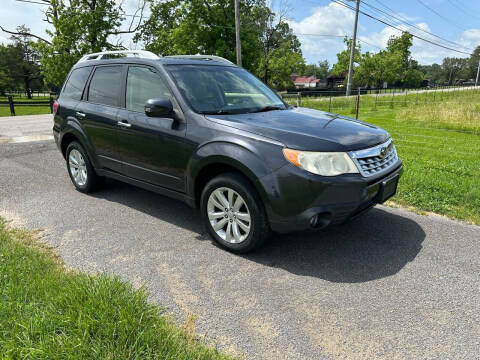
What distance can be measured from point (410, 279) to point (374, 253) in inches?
19.2

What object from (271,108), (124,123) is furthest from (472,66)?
(124,123)

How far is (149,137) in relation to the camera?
4.03 meters

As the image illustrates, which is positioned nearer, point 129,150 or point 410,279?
point 410,279

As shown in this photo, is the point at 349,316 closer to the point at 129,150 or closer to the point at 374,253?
the point at 374,253

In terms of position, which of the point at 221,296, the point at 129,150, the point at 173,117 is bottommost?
the point at 221,296

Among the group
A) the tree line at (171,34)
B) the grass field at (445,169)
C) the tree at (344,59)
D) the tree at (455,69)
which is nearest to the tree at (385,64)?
the tree at (344,59)

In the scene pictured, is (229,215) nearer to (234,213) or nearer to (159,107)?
(234,213)

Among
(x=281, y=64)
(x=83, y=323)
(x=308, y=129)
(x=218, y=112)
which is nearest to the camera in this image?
(x=83, y=323)

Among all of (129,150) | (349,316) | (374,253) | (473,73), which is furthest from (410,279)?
(473,73)

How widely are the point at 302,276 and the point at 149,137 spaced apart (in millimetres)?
2152

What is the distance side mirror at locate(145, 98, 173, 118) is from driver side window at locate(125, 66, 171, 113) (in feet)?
1.01

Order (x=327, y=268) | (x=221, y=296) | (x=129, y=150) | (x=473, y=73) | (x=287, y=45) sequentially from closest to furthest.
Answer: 1. (x=221, y=296)
2. (x=327, y=268)
3. (x=129, y=150)
4. (x=287, y=45)
5. (x=473, y=73)

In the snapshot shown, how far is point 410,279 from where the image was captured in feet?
10.1

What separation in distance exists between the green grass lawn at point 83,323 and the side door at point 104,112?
2042 mm
